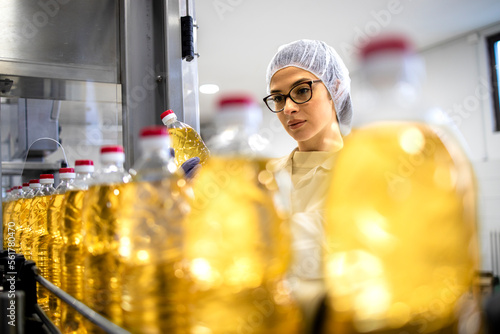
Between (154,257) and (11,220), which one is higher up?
(11,220)

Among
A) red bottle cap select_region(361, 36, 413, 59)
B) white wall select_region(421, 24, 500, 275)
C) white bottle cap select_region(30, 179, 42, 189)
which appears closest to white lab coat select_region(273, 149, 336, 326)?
red bottle cap select_region(361, 36, 413, 59)

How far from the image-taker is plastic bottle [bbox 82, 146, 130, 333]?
0.52m

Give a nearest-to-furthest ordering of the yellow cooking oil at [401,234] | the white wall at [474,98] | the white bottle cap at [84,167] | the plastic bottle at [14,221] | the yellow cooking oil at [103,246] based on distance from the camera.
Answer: the yellow cooking oil at [401,234] < the yellow cooking oil at [103,246] < the white bottle cap at [84,167] < the plastic bottle at [14,221] < the white wall at [474,98]

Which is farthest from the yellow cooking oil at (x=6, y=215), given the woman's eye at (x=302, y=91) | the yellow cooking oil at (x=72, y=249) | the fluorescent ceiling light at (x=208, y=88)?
the fluorescent ceiling light at (x=208, y=88)

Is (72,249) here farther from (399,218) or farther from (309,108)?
(309,108)

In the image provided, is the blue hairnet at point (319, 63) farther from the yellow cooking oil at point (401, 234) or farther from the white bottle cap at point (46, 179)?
the yellow cooking oil at point (401, 234)

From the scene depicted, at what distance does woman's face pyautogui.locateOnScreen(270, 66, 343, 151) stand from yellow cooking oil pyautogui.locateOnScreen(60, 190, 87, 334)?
93 cm

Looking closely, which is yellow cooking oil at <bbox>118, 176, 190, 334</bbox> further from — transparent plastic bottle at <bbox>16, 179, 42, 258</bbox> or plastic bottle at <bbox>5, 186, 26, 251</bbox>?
plastic bottle at <bbox>5, 186, 26, 251</bbox>

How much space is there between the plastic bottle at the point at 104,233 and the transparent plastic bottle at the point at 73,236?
7 centimetres

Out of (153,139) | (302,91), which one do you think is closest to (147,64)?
(302,91)

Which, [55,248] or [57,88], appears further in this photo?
[57,88]

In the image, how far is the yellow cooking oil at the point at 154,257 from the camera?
0.39 meters

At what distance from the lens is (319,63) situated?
1.63m

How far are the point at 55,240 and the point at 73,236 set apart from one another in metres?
0.12
